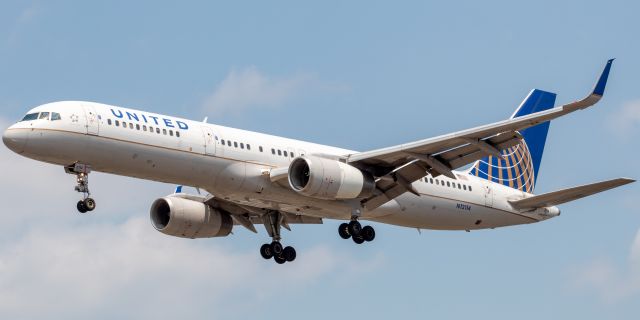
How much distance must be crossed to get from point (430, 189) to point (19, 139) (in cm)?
1645

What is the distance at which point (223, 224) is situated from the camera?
52.9 meters

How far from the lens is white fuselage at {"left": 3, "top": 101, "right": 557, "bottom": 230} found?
43875 mm

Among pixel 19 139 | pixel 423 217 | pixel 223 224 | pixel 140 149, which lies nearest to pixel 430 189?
pixel 423 217

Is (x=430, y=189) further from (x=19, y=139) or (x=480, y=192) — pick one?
(x=19, y=139)

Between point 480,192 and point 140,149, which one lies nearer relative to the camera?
point 140,149

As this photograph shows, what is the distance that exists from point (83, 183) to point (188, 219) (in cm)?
839

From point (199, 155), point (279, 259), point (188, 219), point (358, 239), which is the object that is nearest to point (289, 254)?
point (279, 259)

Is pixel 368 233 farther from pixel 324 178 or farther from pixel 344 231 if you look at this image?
pixel 324 178

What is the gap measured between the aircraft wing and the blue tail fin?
7051 mm

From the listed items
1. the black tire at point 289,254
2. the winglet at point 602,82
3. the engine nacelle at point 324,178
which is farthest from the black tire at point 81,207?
the winglet at point 602,82

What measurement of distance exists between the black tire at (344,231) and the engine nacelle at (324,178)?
2.52 m

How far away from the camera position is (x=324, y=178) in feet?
152

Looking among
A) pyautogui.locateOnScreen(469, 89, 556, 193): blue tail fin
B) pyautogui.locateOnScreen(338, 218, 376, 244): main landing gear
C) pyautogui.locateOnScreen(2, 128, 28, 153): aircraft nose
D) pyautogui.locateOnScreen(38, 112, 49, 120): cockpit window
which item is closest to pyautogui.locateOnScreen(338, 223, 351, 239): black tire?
pyautogui.locateOnScreen(338, 218, 376, 244): main landing gear

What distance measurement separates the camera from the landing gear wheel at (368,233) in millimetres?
49750
